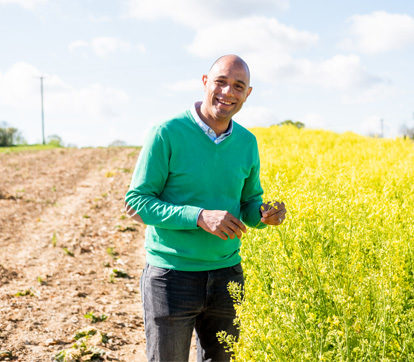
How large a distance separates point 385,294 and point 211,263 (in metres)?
0.90

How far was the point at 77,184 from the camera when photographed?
14.4 metres

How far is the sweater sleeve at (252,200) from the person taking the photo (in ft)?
8.92

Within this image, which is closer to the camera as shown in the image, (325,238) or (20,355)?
(325,238)

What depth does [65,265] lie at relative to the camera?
7297 millimetres

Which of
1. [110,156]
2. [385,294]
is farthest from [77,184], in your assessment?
[385,294]

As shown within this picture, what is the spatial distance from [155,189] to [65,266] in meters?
5.25

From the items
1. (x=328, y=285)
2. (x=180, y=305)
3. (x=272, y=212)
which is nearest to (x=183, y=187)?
(x=272, y=212)

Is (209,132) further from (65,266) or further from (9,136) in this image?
(9,136)

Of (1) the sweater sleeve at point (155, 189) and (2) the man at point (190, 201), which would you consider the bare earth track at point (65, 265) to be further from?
(1) the sweater sleeve at point (155, 189)

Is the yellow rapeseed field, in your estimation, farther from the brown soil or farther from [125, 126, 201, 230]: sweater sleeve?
the brown soil

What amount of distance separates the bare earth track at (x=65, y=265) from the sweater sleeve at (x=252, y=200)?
254 centimetres

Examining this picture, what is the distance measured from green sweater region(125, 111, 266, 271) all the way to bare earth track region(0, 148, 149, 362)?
255 cm

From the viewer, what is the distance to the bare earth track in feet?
16.3

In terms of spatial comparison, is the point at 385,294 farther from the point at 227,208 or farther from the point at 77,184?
the point at 77,184
